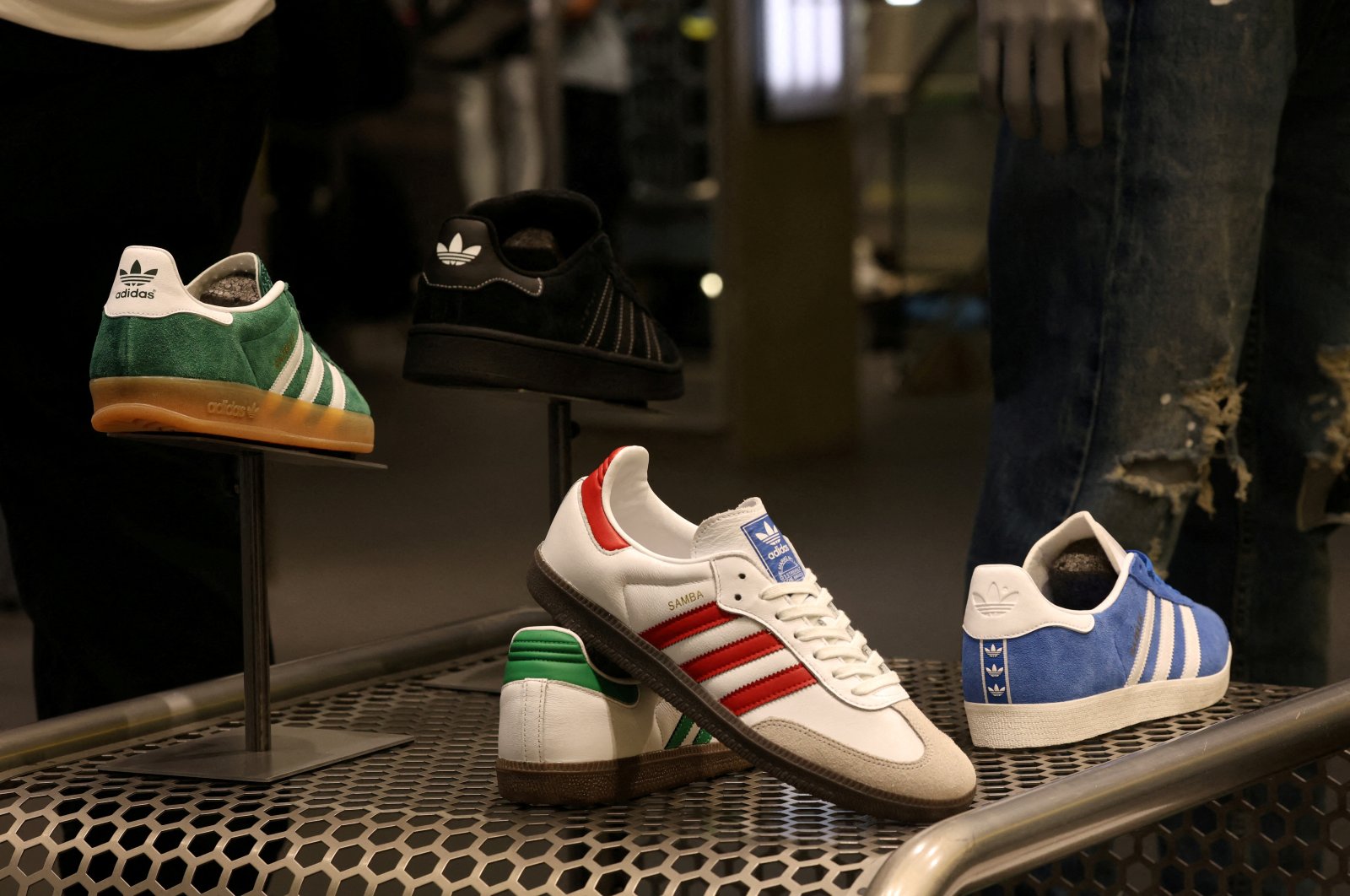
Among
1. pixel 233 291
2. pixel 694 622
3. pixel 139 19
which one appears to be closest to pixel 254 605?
pixel 233 291

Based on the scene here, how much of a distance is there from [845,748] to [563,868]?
15cm

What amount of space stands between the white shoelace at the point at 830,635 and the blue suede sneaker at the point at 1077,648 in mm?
104

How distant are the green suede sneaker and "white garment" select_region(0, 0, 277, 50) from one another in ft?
0.86

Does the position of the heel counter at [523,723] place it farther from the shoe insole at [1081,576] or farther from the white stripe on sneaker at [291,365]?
the shoe insole at [1081,576]

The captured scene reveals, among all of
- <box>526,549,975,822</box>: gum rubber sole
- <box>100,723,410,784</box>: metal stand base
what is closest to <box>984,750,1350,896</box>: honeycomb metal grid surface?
<box>526,549,975,822</box>: gum rubber sole

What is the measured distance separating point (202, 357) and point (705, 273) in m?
3.34

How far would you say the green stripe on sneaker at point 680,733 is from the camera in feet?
2.76

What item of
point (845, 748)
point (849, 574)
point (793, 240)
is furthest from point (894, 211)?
point (845, 748)

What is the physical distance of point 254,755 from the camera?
899mm

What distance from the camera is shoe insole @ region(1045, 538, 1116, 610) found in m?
0.96

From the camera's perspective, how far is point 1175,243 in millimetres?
1063

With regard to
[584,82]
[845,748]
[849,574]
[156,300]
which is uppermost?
[584,82]

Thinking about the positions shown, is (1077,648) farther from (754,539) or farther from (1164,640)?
(754,539)

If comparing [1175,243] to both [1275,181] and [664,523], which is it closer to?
[1275,181]
